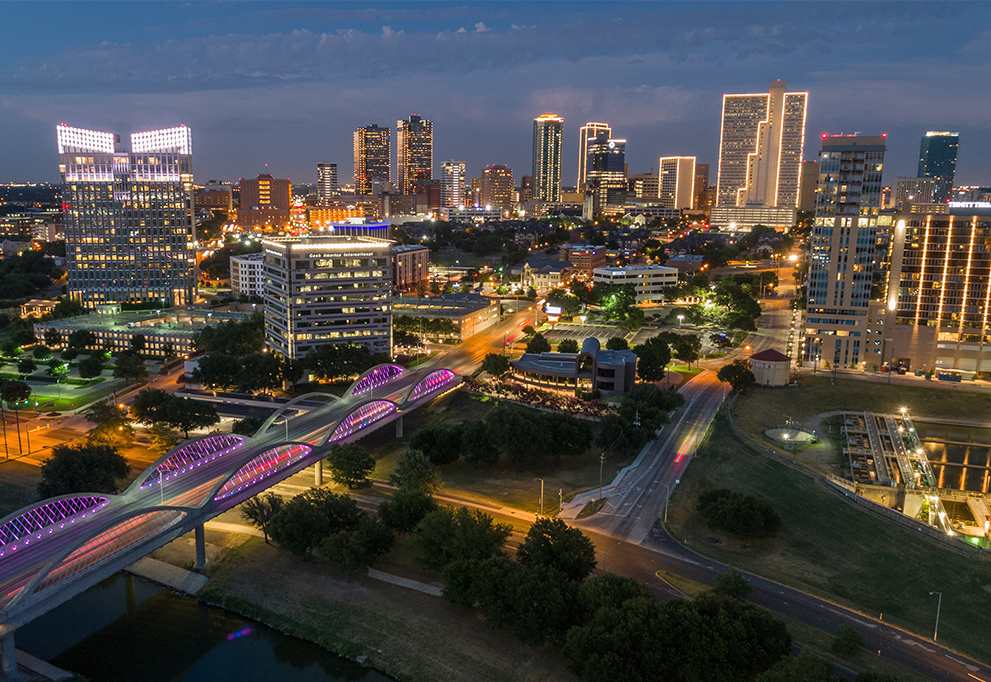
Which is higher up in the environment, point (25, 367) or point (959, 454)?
point (25, 367)

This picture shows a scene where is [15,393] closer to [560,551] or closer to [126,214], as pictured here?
[560,551]

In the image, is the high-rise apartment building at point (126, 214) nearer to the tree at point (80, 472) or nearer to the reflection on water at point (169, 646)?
the tree at point (80, 472)

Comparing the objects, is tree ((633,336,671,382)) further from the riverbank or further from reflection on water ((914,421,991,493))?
the riverbank

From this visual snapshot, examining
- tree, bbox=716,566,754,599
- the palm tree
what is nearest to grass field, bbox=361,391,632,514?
tree, bbox=716,566,754,599

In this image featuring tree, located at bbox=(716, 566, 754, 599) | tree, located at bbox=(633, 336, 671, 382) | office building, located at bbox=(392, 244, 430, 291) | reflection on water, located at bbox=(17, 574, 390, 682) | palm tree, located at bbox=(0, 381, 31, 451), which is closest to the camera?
reflection on water, located at bbox=(17, 574, 390, 682)

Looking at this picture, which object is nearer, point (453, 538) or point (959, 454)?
point (453, 538)

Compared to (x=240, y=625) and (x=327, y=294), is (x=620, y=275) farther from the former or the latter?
(x=240, y=625)

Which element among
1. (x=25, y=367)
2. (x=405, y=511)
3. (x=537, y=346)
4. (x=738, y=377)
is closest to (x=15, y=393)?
(x=25, y=367)

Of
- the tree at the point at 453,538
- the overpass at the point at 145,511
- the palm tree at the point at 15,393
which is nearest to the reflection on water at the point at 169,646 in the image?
the overpass at the point at 145,511
